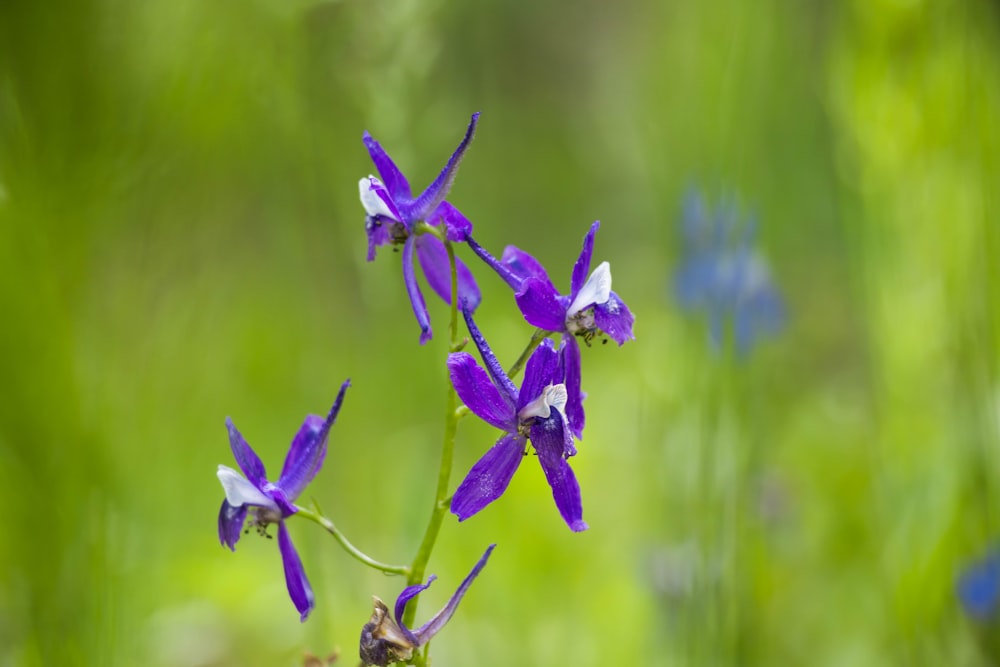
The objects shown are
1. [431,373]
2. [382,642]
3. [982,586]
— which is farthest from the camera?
[431,373]

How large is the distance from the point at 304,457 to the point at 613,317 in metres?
0.36

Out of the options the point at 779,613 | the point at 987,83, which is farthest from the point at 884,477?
the point at 987,83

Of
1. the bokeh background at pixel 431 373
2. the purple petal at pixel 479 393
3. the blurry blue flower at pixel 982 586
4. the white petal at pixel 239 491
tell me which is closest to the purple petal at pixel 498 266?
the purple petal at pixel 479 393

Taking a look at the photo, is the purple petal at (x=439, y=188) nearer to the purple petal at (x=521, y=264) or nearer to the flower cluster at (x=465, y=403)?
the flower cluster at (x=465, y=403)

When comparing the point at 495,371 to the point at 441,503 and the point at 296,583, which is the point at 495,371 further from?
the point at 296,583

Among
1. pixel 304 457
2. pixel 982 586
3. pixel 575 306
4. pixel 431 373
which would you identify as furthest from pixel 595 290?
pixel 431 373

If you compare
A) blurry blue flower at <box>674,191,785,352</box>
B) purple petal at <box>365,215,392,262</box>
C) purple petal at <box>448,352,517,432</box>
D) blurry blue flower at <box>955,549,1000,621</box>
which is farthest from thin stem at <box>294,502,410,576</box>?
blurry blue flower at <box>955,549,1000,621</box>

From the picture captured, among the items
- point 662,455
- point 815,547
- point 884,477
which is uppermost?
point 815,547

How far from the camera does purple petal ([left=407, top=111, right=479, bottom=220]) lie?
95 centimetres

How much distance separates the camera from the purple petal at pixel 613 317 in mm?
1004

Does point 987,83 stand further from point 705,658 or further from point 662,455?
point 705,658

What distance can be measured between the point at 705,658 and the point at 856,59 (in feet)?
4.76

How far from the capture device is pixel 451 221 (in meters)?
1.03

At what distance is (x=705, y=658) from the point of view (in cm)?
154
